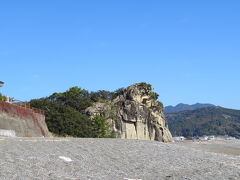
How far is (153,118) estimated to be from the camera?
113188mm

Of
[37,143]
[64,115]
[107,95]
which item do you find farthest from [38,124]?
[107,95]

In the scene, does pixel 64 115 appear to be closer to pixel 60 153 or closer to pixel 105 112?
pixel 105 112

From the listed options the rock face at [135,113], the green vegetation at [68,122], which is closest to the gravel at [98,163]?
the green vegetation at [68,122]

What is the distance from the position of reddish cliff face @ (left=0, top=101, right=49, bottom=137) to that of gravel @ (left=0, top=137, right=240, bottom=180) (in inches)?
621

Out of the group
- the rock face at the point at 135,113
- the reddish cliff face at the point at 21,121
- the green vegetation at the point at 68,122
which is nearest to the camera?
the reddish cliff face at the point at 21,121

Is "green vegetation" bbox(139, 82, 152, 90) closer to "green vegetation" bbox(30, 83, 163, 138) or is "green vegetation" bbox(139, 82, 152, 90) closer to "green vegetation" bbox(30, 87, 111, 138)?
"green vegetation" bbox(30, 83, 163, 138)

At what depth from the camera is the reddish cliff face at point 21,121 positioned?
47041 millimetres

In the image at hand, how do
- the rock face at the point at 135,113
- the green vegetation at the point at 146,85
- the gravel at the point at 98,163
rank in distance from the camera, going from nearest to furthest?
the gravel at the point at 98,163 → the rock face at the point at 135,113 → the green vegetation at the point at 146,85

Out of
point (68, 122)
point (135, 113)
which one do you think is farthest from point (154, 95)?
point (68, 122)

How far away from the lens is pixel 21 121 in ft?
170

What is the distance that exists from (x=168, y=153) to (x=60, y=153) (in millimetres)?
12957

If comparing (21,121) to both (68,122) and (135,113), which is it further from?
(135,113)

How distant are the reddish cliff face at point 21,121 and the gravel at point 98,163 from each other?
15783mm

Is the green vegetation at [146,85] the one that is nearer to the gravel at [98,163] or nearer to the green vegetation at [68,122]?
the green vegetation at [68,122]
